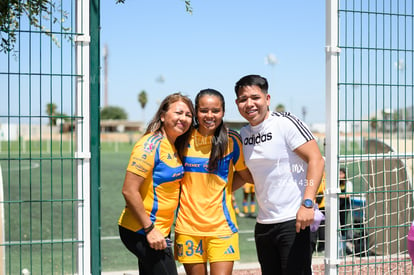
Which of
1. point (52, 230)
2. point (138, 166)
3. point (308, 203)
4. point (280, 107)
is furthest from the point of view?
point (280, 107)

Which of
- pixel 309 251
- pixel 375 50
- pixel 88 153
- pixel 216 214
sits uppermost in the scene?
pixel 375 50

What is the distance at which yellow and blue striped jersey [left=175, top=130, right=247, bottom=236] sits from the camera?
12.3 feet

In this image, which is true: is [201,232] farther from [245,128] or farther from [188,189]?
[245,128]

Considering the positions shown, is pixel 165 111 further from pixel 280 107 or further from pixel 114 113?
pixel 114 113

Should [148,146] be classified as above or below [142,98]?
below

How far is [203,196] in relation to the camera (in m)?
3.78

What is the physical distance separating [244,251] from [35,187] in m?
11.6

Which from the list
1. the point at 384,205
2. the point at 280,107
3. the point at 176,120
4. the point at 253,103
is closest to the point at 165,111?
the point at 176,120

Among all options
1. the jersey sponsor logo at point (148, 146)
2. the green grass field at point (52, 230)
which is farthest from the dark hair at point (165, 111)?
the green grass field at point (52, 230)

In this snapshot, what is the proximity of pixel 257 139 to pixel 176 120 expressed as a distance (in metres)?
0.64

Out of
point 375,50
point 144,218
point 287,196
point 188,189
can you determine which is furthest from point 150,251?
point 375,50

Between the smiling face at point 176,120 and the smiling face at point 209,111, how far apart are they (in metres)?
0.09

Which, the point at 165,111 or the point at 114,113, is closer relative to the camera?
the point at 165,111

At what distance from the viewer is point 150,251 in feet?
12.0
